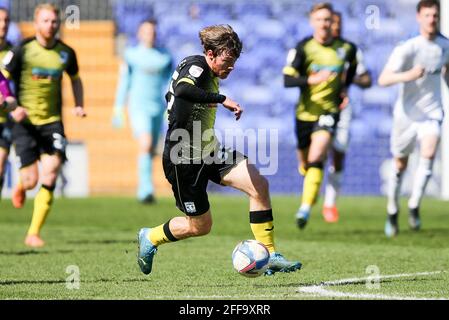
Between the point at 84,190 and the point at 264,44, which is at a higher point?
the point at 264,44

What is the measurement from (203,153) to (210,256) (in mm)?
2267

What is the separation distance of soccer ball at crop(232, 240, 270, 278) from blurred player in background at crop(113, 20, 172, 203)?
999 centimetres

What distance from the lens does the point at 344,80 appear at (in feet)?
43.9

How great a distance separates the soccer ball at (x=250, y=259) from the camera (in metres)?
7.66

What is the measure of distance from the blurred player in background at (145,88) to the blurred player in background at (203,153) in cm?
956

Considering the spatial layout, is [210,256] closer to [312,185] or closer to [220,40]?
[312,185]

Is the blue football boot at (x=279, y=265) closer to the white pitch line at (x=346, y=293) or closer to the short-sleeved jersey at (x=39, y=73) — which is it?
the white pitch line at (x=346, y=293)

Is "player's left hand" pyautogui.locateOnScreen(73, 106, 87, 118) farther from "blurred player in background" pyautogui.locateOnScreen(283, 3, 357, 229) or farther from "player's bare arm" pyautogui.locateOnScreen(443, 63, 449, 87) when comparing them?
"player's bare arm" pyautogui.locateOnScreen(443, 63, 449, 87)

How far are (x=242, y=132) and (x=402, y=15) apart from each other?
145 inches

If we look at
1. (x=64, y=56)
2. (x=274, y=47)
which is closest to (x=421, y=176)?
(x=64, y=56)

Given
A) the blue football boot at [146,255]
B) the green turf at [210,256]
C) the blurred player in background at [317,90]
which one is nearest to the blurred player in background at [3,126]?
the green turf at [210,256]

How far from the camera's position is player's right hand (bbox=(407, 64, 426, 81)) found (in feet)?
36.3
